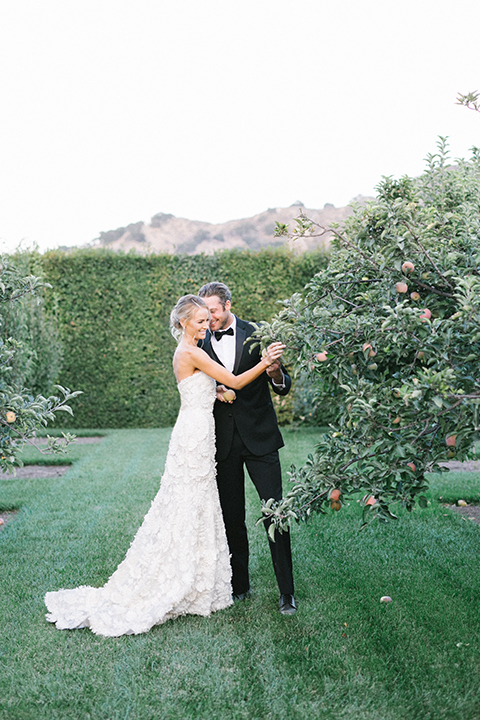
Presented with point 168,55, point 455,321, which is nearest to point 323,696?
point 455,321

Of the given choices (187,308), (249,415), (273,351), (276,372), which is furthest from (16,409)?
(273,351)

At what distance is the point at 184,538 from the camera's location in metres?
3.52

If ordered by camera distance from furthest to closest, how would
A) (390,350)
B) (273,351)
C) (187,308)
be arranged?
(187,308) < (273,351) < (390,350)

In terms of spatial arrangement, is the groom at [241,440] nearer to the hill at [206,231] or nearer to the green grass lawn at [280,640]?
the green grass lawn at [280,640]

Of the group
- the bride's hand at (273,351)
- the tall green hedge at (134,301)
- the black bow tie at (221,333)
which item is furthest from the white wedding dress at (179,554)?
the tall green hedge at (134,301)

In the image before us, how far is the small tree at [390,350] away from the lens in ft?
7.68

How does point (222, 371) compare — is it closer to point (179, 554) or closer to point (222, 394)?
point (222, 394)

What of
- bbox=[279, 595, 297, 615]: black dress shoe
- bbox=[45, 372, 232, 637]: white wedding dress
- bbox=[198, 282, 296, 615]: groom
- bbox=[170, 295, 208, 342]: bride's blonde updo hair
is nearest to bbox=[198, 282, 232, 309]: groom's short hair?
bbox=[198, 282, 296, 615]: groom

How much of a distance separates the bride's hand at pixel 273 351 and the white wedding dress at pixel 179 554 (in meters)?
0.70

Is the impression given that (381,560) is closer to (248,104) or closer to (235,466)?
(235,466)

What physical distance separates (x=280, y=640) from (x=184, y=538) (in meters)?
0.81

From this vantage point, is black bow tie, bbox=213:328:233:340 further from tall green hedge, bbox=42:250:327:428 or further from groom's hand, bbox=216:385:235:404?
tall green hedge, bbox=42:250:327:428

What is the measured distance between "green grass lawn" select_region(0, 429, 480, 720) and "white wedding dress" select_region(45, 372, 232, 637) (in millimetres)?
121

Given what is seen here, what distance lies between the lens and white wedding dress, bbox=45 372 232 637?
3.42 meters
